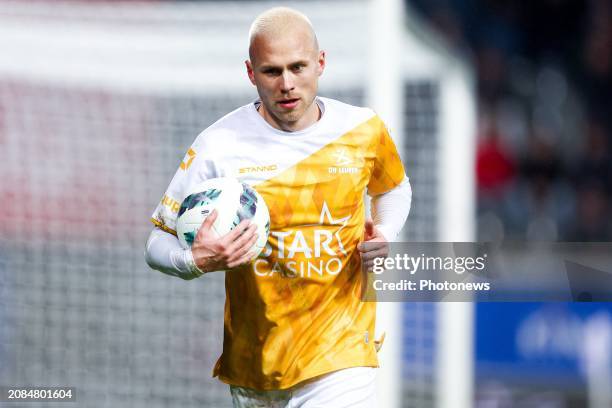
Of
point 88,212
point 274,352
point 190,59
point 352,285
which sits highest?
point 190,59

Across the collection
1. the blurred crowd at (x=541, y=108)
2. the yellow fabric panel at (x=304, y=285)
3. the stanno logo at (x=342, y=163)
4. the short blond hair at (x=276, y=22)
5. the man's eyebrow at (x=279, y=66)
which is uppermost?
the blurred crowd at (x=541, y=108)

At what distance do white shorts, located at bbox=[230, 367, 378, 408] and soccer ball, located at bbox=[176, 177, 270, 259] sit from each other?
671 mm

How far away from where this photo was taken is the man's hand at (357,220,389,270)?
3943 mm

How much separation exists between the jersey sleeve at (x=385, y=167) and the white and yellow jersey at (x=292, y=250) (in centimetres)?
18


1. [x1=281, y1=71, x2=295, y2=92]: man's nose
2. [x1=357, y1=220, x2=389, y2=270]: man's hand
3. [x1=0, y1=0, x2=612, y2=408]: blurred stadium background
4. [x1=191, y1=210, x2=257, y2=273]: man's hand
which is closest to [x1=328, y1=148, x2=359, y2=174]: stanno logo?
[x1=357, y1=220, x2=389, y2=270]: man's hand

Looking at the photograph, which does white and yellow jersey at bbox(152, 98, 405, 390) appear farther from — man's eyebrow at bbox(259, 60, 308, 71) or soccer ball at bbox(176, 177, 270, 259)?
man's eyebrow at bbox(259, 60, 308, 71)

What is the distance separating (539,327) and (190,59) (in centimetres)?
363

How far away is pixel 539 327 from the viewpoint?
8484 millimetres

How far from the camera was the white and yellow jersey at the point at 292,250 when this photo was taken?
398 cm

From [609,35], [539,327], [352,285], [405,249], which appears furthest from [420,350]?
[609,35]

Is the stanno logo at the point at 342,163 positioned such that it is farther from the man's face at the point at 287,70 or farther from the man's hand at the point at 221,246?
the man's hand at the point at 221,246

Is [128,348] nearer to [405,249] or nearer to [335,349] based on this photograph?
[405,249]

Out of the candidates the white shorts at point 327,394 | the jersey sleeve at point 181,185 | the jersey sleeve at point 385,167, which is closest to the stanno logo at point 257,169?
the jersey sleeve at point 181,185

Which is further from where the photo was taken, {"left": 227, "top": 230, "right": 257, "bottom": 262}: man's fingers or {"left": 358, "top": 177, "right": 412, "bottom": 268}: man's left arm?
{"left": 358, "top": 177, "right": 412, "bottom": 268}: man's left arm
